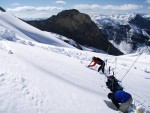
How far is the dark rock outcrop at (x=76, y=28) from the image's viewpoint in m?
140

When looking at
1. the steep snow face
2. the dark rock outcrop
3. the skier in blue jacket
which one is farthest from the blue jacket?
the dark rock outcrop

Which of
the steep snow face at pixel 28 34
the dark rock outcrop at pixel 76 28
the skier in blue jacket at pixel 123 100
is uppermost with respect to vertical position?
the skier in blue jacket at pixel 123 100

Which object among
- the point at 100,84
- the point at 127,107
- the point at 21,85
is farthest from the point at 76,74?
the point at 21,85

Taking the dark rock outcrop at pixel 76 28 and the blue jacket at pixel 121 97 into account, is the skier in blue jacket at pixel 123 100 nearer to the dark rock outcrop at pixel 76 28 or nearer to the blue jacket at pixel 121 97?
the blue jacket at pixel 121 97

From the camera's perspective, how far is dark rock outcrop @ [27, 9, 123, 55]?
458ft

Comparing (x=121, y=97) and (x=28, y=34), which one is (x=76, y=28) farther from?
(x=121, y=97)

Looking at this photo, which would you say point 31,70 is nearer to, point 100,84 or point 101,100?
point 101,100

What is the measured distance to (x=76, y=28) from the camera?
143750 millimetres

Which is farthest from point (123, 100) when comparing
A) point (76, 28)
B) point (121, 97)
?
point (76, 28)

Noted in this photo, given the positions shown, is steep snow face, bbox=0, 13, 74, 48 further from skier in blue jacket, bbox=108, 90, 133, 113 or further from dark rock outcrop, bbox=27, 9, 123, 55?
dark rock outcrop, bbox=27, 9, 123, 55

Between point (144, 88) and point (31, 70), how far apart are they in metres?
9.36

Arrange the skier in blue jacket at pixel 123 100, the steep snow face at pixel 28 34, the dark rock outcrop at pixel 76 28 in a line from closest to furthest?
the skier in blue jacket at pixel 123 100
the steep snow face at pixel 28 34
the dark rock outcrop at pixel 76 28

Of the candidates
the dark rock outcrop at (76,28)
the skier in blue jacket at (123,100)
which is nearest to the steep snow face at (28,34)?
the skier in blue jacket at (123,100)

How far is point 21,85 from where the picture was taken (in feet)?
30.8
